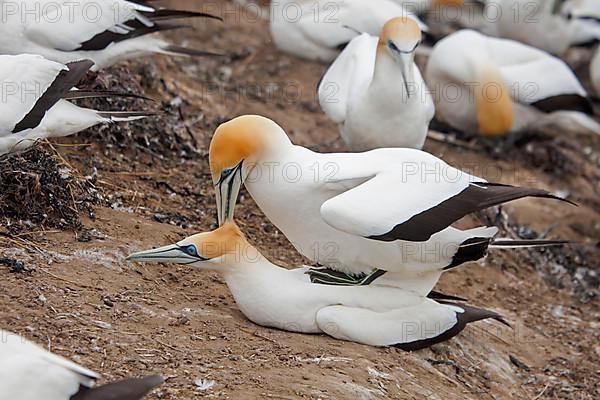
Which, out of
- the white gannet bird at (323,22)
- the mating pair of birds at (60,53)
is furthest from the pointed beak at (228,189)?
the white gannet bird at (323,22)

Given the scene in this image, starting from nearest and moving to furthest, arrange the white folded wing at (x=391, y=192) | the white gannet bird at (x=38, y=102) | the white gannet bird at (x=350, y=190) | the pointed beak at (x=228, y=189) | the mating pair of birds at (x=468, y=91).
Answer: the white folded wing at (x=391, y=192), the white gannet bird at (x=350, y=190), the pointed beak at (x=228, y=189), the white gannet bird at (x=38, y=102), the mating pair of birds at (x=468, y=91)

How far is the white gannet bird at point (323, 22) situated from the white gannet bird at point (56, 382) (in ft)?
22.8

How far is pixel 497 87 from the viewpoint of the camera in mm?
10766

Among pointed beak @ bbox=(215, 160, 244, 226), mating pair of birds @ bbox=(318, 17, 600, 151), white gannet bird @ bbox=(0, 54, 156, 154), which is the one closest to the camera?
pointed beak @ bbox=(215, 160, 244, 226)

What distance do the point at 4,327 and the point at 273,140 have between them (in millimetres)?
1684

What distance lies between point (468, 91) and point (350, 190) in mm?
5213

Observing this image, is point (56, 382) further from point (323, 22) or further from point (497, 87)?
point (323, 22)

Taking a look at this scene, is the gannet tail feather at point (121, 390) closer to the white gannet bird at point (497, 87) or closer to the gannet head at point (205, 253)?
the gannet head at point (205, 253)

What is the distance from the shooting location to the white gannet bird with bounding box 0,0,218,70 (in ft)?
25.5

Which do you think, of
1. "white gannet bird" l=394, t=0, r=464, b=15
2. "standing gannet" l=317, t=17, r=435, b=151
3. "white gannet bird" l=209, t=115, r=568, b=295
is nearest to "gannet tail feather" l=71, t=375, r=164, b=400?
"white gannet bird" l=209, t=115, r=568, b=295

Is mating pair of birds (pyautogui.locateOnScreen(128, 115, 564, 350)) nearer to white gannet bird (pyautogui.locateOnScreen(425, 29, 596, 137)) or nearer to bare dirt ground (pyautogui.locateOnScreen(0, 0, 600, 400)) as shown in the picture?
bare dirt ground (pyautogui.locateOnScreen(0, 0, 600, 400))

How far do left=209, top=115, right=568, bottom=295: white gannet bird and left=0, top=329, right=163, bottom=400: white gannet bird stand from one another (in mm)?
1641

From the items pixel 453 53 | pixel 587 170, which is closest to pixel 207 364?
pixel 453 53

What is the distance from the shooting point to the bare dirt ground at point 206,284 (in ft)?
17.9
